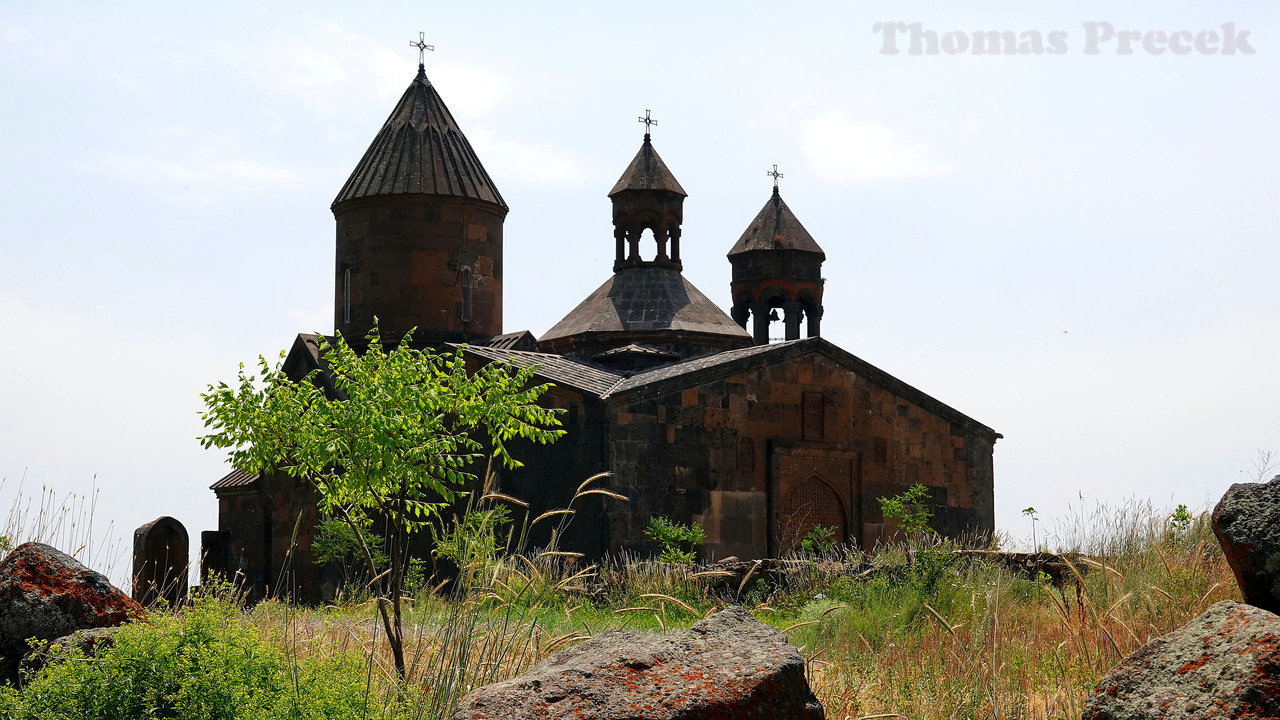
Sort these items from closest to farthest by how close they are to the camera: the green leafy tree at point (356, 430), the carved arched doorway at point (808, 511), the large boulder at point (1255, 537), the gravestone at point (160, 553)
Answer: the large boulder at point (1255, 537) → the green leafy tree at point (356, 430) → the gravestone at point (160, 553) → the carved arched doorway at point (808, 511)

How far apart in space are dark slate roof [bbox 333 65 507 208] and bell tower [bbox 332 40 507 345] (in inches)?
0.9

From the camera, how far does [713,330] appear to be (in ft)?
69.8

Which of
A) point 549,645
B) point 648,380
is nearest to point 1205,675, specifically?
point 549,645

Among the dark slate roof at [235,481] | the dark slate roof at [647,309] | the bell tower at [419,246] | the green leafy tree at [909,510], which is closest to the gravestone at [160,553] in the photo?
the bell tower at [419,246]

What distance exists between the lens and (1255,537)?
4.82 meters

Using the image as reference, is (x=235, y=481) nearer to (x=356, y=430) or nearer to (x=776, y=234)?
(x=776, y=234)

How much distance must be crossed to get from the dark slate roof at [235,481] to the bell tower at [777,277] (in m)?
9.02

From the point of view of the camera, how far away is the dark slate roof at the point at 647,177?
21797mm

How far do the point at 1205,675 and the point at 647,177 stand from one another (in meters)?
18.4

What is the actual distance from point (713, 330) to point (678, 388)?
5.80 meters

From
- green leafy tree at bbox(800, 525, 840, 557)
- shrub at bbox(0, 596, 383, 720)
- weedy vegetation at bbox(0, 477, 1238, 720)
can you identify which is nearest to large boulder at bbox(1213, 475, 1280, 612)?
weedy vegetation at bbox(0, 477, 1238, 720)

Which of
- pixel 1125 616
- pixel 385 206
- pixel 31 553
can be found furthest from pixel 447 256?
pixel 1125 616

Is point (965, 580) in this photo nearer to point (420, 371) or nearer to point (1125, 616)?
point (1125, 616)

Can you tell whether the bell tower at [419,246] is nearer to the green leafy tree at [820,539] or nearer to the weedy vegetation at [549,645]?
the green leafy tree at [820,539]
